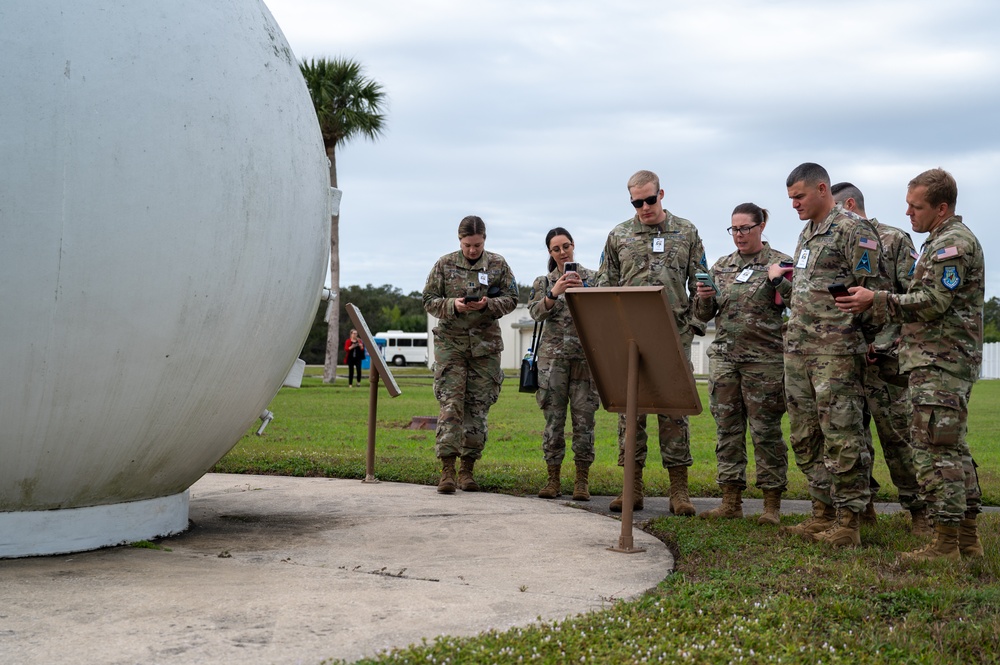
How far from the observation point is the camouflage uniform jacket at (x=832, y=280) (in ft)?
18.0

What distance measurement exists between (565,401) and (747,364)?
1695 millimetres

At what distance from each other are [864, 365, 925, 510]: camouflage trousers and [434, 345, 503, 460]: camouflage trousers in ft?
9.64

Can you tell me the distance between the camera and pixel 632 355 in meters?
5.59

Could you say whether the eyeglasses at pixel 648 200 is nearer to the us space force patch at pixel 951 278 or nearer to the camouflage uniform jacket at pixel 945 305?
the camouflage uniform jacket at pixel 945 305

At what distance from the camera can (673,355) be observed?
5551mm

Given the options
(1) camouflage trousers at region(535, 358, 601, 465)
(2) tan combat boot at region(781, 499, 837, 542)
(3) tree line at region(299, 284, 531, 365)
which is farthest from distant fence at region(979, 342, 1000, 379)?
(2) tan combat boot at region(781, 499, 837, 542)

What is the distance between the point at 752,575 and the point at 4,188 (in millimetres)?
3854

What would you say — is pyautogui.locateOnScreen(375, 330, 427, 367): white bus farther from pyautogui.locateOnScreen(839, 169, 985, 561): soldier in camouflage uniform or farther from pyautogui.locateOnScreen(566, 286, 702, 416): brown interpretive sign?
pyautogui.locateOnScreen(839, 169, 985, 561): soldier in camouflage uniform

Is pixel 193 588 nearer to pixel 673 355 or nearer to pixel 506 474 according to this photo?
pixel 673 355

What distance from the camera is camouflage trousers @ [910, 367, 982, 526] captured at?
495 cm

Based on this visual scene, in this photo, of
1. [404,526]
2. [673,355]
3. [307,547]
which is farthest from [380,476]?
[673,355]

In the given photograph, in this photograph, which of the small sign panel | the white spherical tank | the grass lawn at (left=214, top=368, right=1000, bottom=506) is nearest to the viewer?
the white spherical tank

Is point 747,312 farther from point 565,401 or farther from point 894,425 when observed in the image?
Result: point 565,401

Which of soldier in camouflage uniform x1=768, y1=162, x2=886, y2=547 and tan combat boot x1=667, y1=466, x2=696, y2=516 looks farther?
tan combat boot x1=667, y1=466, x2=696, y2=516
